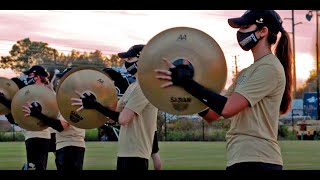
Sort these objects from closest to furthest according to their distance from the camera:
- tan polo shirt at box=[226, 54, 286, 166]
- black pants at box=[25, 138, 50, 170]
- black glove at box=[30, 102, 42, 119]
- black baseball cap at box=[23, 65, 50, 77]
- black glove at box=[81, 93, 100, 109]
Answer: tan polo shirt at box=[226, 54, 286, 166] → black glove at box=[81, 93, 100, 109] → black glove at box=[30, 102, 42, 119] → black baseball cap at box=[23, 65, 50, 77] → black pants at box=[25, 138, 50, 170]

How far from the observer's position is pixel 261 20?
4.35 m

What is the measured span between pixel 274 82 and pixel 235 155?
1.67 feet

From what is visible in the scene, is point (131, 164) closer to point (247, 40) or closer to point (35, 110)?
point (35, 110)

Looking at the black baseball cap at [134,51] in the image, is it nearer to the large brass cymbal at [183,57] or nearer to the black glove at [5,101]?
the large brass cymbal at [183,57]

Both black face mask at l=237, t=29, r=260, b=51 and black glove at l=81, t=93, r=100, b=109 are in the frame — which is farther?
black glove at l=81, t=93, r=100, b=109

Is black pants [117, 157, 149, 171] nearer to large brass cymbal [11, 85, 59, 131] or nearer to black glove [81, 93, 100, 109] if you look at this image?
black glove [81, 93, 100, 109]

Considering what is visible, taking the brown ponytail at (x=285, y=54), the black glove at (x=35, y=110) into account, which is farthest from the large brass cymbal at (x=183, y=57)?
the black glove at (x=35, y=110)

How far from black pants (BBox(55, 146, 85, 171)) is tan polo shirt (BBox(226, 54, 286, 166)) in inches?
147

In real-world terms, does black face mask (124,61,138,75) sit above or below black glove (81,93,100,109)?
above

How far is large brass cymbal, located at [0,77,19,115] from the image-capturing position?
25.0 ft

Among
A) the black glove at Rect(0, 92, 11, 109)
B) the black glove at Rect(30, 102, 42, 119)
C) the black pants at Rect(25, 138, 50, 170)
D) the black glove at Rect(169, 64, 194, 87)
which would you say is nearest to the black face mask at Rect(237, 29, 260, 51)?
the black glove at Rect(169, 64, 194, 87)

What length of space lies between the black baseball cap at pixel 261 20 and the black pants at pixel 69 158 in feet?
12.4
